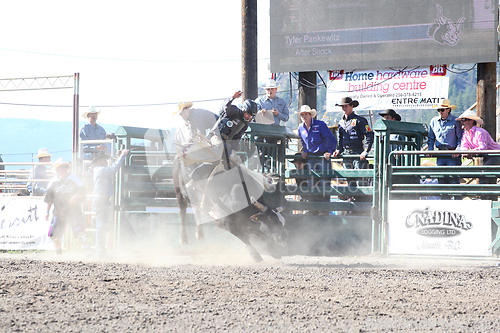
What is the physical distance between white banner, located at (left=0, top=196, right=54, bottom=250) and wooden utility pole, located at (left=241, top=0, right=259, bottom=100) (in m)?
4.80

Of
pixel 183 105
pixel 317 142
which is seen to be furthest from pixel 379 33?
pixel 183 105

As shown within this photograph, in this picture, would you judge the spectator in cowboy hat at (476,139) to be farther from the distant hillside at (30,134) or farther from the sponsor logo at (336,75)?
the distant hillside at (30,134)

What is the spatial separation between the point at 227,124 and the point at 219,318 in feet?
12.0

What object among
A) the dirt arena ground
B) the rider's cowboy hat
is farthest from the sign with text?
the dirt arena ground

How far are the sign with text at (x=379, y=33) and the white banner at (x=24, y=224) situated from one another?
6.32 metres

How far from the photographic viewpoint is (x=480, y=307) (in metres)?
4.50

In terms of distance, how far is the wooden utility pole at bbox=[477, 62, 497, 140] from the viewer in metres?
11.4

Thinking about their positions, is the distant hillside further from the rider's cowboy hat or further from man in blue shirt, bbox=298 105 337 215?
man in blue shirt, bbox=298 105 337 215

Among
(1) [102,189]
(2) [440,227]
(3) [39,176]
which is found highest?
(3) [39,176]

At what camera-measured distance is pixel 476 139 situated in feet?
28.1

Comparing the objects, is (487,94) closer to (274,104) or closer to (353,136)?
(353,136)

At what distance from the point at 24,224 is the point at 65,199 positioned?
6.85 ft

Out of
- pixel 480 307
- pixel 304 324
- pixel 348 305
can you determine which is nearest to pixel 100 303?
pixel 304 324

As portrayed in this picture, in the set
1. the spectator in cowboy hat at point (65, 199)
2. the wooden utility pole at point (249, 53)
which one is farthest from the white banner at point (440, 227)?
the spectator in cowboy hat at point (65, 199)
